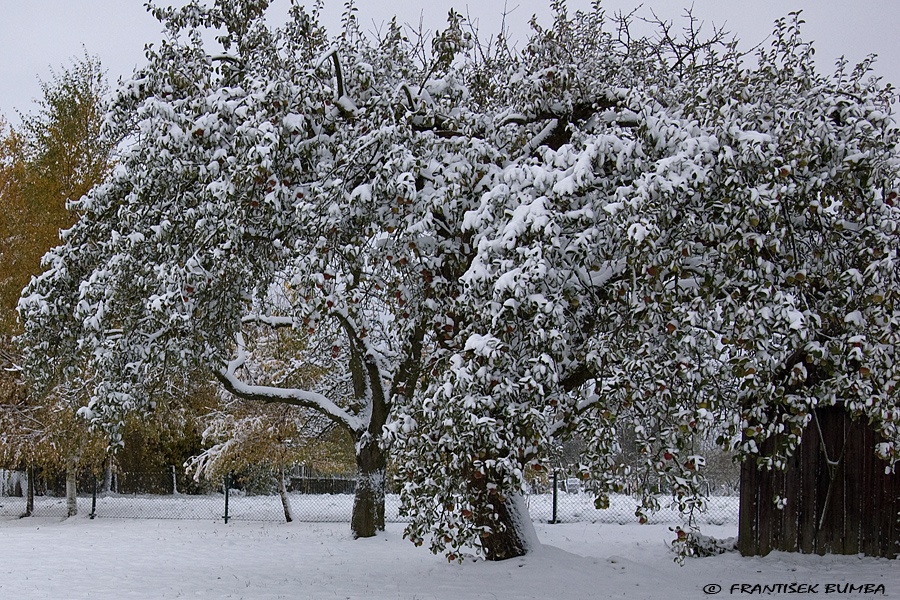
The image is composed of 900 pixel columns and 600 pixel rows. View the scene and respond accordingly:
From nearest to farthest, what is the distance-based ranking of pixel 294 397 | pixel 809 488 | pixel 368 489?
1. pixel 809 488
2. pixel 294 397
3. pixel 368 489

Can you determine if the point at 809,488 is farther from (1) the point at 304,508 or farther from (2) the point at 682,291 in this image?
(1) the point at 304,508

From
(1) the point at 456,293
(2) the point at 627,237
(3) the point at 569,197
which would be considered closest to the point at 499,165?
(1) the point at 456,293

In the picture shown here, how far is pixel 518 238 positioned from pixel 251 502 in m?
18.7

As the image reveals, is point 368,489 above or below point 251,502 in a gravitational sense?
above

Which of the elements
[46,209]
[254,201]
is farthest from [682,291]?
[46,209]

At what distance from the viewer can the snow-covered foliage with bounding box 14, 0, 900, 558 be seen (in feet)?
15.1

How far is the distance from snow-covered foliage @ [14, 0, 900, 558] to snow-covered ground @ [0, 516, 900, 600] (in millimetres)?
865

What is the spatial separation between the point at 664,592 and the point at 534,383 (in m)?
3.42

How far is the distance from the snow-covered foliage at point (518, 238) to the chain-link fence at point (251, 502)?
15.5 feet

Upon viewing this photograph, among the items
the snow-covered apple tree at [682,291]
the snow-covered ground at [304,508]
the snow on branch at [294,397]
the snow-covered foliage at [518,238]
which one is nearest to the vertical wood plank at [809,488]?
the snow-covered foliage at [518,238]

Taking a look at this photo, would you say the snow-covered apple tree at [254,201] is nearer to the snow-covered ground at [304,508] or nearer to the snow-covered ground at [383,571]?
the snow-covered ground at [383,571]

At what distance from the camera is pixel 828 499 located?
7.15 meters

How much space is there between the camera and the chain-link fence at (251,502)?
15.2 meters

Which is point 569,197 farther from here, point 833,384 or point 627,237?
point 833,384
